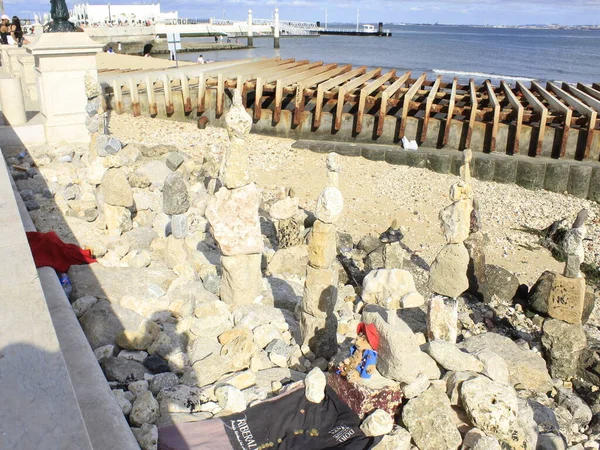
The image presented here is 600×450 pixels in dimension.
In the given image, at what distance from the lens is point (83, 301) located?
17.0 feet

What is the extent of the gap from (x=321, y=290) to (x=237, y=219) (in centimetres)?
112

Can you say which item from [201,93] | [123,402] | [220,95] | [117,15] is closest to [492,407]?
[123,402]

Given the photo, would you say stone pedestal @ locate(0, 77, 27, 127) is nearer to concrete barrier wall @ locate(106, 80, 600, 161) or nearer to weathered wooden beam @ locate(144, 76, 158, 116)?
weathered wooden beam @ locate(144, 76, 158, 116)

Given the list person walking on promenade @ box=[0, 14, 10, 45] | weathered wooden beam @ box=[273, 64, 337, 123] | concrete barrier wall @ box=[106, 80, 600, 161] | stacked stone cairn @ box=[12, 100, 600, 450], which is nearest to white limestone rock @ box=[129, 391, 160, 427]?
stacked stone cairn @ box=[12, 100, 600, 450]

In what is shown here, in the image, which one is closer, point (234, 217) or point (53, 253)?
point (234, 217)

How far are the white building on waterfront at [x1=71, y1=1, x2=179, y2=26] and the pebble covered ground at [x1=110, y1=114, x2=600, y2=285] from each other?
55.9 meters

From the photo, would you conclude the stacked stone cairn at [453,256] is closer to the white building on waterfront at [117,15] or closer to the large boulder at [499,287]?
the large boulder at [499,287]

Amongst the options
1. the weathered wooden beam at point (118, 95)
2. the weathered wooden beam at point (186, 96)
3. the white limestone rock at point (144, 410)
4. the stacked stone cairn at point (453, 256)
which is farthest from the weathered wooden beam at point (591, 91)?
the white limestone rock at point (144, 410)

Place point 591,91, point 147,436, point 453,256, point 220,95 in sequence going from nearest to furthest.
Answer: point 147,436, point 453,256, point 220,95, point 591,91

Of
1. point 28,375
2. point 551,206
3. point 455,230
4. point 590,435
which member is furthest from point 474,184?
point 28,375

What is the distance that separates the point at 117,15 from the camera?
69.2m

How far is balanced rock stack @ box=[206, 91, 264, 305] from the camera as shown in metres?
5.18

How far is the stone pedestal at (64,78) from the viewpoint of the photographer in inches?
407

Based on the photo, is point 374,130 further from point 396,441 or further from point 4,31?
point 4,31
